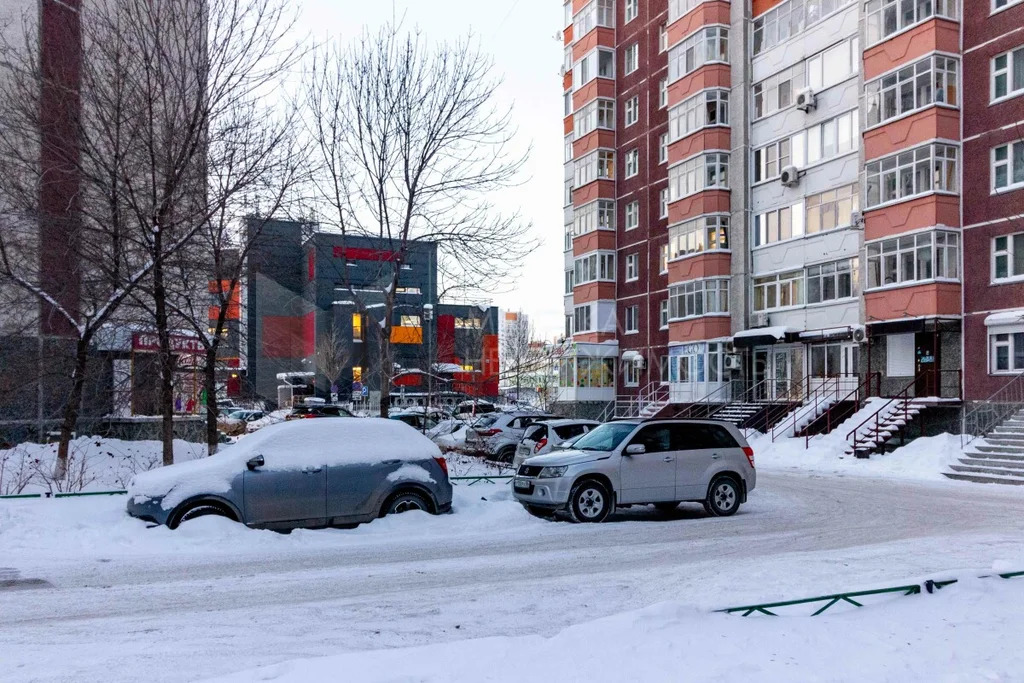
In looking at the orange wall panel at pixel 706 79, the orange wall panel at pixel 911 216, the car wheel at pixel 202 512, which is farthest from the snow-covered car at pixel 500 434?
the orange wall panel at pixel 706 79

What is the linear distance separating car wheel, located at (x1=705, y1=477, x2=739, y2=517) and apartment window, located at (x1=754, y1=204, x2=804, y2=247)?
71.8 ft

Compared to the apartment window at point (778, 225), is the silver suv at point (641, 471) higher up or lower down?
lower down

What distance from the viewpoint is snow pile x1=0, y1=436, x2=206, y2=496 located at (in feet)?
49.2

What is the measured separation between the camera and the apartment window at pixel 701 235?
37784 millimetres

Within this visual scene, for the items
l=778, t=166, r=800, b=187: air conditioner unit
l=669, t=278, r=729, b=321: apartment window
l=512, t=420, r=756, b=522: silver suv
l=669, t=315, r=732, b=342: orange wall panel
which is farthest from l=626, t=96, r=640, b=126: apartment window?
l=512, t=420, r=756, b=522: silver suv

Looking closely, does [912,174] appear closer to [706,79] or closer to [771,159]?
[771,159]

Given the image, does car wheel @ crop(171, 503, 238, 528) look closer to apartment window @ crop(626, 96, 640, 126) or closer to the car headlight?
the car headlight

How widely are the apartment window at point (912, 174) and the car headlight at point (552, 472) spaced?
64.2 ft

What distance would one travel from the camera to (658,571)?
31.9 feet

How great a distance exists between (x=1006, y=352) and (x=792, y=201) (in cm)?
1120

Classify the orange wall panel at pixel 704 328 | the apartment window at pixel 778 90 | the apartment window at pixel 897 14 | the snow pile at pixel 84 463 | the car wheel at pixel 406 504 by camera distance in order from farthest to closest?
1. the orange wall panel at pixel 704 328
2. the apartment window at pixel 778 90
3. the apartment window at pixel 897 14
4. the snow pile at pixel 84 463
5. the car wheel at pixel 406 504

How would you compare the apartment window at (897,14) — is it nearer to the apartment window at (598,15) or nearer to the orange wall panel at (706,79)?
the orange wall panel at (706,79)

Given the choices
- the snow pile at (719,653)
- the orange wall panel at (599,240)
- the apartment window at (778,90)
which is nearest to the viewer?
the snow pile at (719,653)

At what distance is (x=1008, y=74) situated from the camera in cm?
2608
